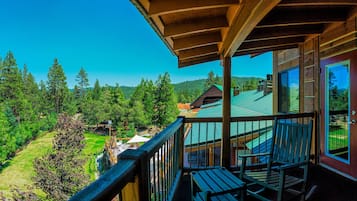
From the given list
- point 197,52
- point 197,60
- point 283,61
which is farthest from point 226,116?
point 283,61

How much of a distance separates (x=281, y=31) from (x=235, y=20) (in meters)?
1.31

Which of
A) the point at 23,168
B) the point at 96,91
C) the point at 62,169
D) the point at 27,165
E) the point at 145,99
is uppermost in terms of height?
the point at 96,91

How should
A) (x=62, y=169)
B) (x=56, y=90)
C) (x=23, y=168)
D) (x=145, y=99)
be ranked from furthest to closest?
(x=145, y=99), (x=56, y=90), (x=23, y=168), (x=62, y=169)

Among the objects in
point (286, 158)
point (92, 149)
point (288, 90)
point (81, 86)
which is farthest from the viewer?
point (81, 86)

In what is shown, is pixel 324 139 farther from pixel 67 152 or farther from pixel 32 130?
pixel 32 130

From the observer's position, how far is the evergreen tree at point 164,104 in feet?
93.2

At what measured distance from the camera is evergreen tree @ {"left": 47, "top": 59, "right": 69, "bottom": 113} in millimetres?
29297

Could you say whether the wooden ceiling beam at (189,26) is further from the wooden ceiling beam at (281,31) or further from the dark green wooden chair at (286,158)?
the dark green wooden chair at (286,158)

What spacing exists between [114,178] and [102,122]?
107ft

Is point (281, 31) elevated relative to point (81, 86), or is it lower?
lower

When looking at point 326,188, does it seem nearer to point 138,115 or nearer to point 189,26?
point 189,26

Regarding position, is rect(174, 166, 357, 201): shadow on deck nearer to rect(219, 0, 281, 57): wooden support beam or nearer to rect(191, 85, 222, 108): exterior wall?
rect(219, 0, 281, 57): wooden support beam

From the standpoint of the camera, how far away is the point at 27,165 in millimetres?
21094

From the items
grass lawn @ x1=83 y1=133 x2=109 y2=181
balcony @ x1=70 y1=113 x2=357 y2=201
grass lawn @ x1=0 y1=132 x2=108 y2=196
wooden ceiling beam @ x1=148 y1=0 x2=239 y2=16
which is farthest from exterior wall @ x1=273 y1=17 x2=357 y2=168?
grass lawn @ x1=83 y1=133 x2=109 y2=181
